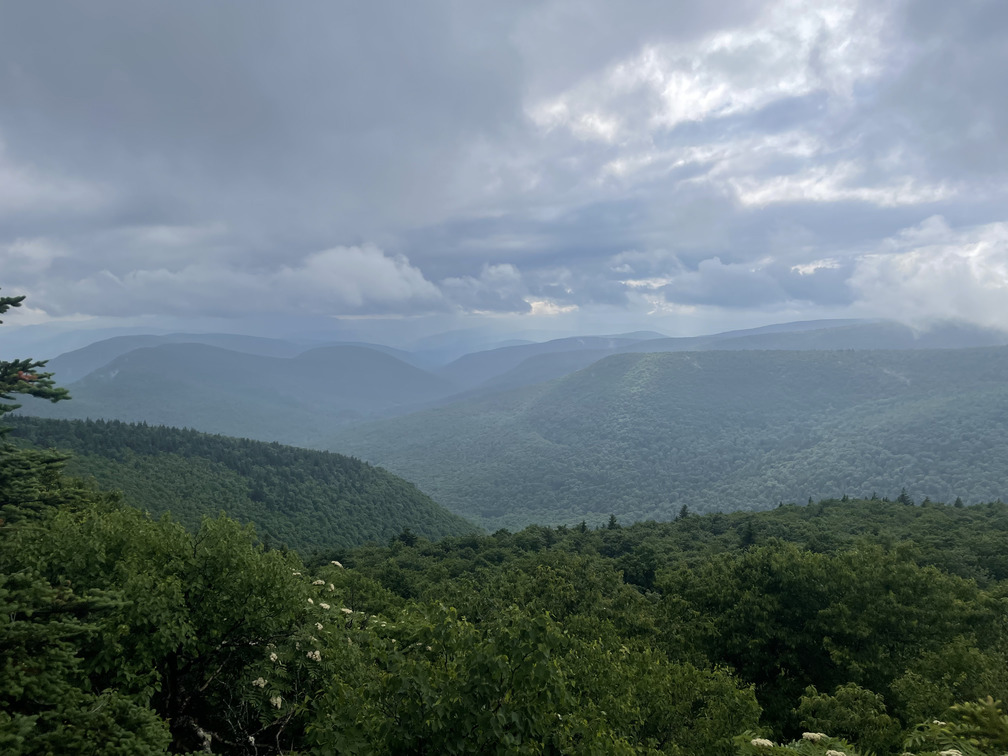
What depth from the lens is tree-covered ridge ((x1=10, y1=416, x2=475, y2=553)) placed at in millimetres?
152250

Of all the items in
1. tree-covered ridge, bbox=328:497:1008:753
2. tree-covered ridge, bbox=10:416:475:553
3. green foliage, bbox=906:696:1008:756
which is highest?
green foliage, bbox=906:696:1008:756

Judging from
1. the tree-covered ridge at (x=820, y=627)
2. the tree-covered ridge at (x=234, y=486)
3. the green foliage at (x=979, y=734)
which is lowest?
the tree-covered ridge at (x=234, y=486)

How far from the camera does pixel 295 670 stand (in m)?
18.4

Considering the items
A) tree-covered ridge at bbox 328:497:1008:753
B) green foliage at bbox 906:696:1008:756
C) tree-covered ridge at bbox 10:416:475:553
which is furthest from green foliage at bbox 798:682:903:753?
tree-covered ridge at bbox 10:416:475:553

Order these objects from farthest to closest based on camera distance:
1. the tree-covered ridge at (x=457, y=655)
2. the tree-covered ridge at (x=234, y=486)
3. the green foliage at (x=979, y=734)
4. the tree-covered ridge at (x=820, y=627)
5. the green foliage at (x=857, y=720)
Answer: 1. the tree-covered ridge at (x=234, y=486)
2. the tree-covered ridge at (x=820, y=627)
3. the green foliage at (x=857, y=720)
4. the green foliage at (x=979, y=734)
5. the tree-covered ridge at (x=457, y=655)

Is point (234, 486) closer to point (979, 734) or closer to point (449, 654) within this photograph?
point (449, 654)

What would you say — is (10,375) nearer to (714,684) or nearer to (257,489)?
(714,684)

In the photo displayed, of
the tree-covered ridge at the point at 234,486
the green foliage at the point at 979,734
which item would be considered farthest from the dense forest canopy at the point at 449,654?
the tree-covered ridge at the point at 234,486

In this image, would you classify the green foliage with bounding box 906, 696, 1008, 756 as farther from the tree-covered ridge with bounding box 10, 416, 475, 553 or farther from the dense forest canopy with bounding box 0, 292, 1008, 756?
the tree-covered ridge with bounding box 10, 416, 475, 553

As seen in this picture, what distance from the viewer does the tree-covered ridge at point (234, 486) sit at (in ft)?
500

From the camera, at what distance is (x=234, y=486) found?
172 metres

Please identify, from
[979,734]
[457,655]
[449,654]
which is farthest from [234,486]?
[979,734]

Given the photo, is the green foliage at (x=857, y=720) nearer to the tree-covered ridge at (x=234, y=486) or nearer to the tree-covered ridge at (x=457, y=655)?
the tree-covered ridge at (x=457, y=655)

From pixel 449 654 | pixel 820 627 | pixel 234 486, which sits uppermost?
pixel 449 654
